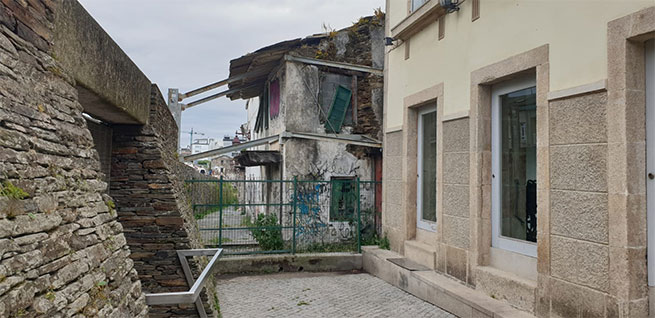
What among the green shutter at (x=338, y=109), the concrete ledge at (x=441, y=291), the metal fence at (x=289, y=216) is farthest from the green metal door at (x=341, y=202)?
the concrete ledge at (x=441, y=291)

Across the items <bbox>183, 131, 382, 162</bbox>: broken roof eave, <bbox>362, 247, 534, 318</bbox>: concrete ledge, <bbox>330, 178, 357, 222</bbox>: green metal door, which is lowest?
<bbox>362, 247, 534, 318</bbox>: concrete ledge

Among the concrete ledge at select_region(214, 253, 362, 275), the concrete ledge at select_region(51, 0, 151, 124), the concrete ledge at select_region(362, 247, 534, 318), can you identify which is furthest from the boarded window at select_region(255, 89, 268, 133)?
the concrete ledge at select_region(51, 0, 151, 124)

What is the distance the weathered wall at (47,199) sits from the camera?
2246 millimetres

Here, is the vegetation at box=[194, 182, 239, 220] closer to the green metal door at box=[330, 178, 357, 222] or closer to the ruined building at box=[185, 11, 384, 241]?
the ruined building at box=[185, 11, 384, 241]

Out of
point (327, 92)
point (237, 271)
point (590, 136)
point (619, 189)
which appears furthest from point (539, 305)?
point (327, 92)

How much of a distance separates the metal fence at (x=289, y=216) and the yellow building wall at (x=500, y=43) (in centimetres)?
280

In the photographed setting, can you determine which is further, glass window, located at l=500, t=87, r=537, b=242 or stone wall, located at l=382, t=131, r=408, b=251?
stone wall, located at l=382, t=131, r=408, b=251

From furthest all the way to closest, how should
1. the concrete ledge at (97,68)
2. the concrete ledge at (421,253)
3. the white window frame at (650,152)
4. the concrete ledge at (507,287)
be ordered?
1. the concrete ledge at (421,253)
2. the concrete ledge at (507,287)
3. the white window frame at (650,152)
4. the concrete ledge at (97,68)

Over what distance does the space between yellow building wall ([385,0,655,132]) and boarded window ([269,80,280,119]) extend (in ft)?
13.2

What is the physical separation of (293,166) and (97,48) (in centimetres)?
673

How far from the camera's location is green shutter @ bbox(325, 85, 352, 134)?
11.0 metres

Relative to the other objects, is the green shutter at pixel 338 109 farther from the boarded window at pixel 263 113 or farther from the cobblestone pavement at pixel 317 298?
the cobblestone pavement at pixel 317 298

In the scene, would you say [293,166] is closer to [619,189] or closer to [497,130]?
[497,130]

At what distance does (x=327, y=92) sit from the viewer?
1110 centimetres
